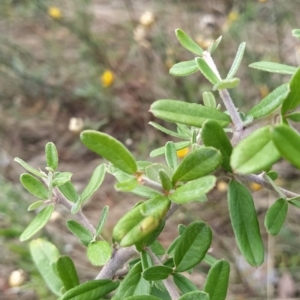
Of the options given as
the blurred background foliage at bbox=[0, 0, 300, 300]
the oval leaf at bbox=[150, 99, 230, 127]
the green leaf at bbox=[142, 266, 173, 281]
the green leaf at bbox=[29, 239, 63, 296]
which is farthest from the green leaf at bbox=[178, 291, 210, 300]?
the blurred background foliage at bbox=[0, 0, 300, 300]

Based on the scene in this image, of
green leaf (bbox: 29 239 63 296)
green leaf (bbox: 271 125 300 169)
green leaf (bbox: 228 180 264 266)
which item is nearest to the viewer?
green leaf (bbox: 271 125 300 169)

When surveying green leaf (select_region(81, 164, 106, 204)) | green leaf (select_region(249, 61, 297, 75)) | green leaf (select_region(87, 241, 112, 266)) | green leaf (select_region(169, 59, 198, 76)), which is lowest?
green leaf (select_region(87, 241, 112, 266))

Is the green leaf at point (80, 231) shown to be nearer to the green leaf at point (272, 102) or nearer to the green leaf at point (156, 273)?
the green leaf at point (156, 273)

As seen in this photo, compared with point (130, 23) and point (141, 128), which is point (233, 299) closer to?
point (141, 128)

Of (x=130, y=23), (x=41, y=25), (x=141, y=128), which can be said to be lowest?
(x=141, y=128)

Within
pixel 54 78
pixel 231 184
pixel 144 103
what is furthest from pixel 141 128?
pixel 231 184

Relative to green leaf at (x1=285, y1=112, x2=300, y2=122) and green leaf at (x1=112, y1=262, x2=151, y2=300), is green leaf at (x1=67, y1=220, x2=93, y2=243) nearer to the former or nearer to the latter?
green leaf at (x1=112, y1=262, x2=151, y2=300)
